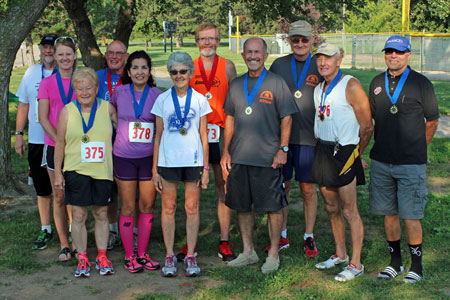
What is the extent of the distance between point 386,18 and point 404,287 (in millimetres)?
50250

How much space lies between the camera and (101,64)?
13.2 meters

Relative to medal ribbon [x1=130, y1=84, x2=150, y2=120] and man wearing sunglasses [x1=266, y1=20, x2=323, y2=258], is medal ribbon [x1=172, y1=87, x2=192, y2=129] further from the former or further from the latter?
man wearing sunglasses [x1=266, y1=20, x2=323, y2=258]

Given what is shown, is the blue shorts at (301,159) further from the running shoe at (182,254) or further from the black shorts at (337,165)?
the running shoe at (182,254)

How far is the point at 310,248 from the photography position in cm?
588

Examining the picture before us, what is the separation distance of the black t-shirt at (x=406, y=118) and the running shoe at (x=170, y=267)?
2.12 m

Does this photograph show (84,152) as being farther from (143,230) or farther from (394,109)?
(394,109)

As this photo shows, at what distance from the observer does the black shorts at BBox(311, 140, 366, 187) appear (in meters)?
5.08

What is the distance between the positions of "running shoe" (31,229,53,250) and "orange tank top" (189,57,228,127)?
2250 millimetres

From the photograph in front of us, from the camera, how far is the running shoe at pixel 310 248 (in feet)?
19.0

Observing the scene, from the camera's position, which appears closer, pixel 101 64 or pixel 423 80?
→ pixel 423 80

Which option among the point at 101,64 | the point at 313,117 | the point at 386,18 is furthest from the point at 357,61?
the point at 313,117

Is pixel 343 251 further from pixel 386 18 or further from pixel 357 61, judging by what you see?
pixel 386 18

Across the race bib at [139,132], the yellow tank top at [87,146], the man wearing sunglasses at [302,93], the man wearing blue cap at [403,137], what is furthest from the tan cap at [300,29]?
the yellow tank top at [87,146]

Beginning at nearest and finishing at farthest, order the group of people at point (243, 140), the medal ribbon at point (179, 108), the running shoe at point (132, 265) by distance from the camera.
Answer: the group of people at point (243, 140)
the medal ribbon at point (179, 108)
the running shoe at point (132, 265)
